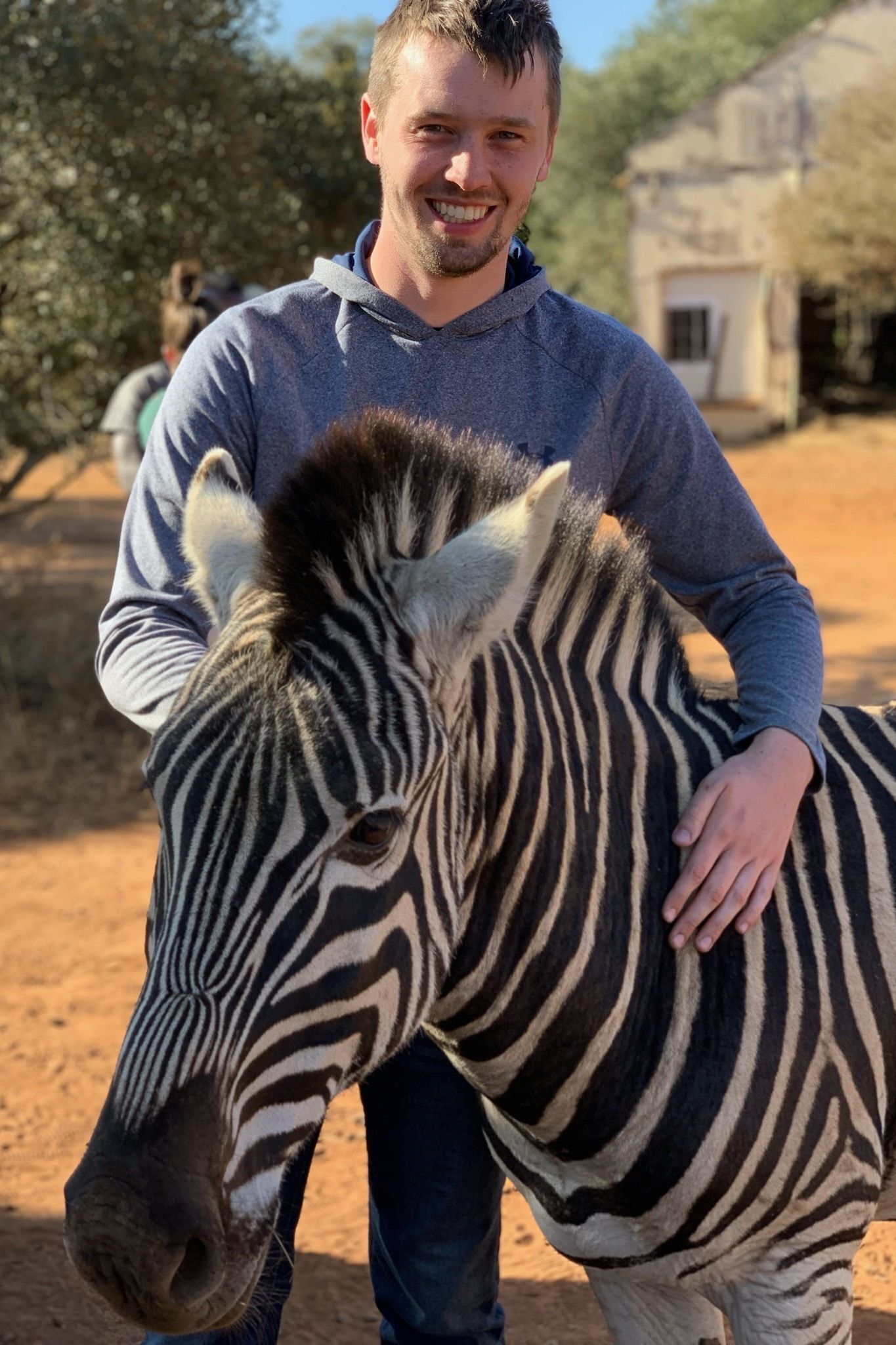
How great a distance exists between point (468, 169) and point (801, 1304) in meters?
1.87

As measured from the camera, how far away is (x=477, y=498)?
1.89 metres

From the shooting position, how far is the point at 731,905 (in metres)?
1.98

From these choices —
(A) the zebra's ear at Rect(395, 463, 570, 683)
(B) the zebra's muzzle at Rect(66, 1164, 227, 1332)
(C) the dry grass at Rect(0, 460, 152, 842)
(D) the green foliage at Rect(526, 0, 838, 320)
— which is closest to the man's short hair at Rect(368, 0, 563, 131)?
(A) the zebra's ear at Rect(395, 463, 570, 683)

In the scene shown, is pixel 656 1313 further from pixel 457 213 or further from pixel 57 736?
pixel 57 736

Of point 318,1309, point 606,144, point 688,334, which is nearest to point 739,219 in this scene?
point 688,334

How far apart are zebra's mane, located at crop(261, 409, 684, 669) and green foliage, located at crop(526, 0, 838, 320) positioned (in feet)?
108

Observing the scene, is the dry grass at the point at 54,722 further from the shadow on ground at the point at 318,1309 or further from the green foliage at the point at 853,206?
the green foliage at the point at 853,206

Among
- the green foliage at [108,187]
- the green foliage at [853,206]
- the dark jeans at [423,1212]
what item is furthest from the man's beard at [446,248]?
the green foliage at [853,206]

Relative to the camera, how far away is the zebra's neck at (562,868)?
189 cm

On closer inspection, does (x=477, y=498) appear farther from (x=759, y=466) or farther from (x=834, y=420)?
(x=834, y=420)

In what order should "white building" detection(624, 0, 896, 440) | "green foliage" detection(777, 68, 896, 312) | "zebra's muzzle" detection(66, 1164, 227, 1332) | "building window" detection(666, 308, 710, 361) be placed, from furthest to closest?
"building window" detection(666, 308, 710, 361)
"white building" detection(624, 0, 896, 440)
"green foliage" detection(777, 68, 896, 312)
"zebra's muzzle" detection(66, 1164, 227, 1332)

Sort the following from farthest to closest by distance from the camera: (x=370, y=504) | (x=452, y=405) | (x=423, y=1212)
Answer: (x=423, y=1212) → (x=452, y=405) → (x=370, y=504)

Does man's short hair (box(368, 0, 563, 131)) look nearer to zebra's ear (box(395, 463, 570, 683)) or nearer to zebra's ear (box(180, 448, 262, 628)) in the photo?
zebra's ear (box(180, 448, 262, 628))

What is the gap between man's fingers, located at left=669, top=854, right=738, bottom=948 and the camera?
1.97m
